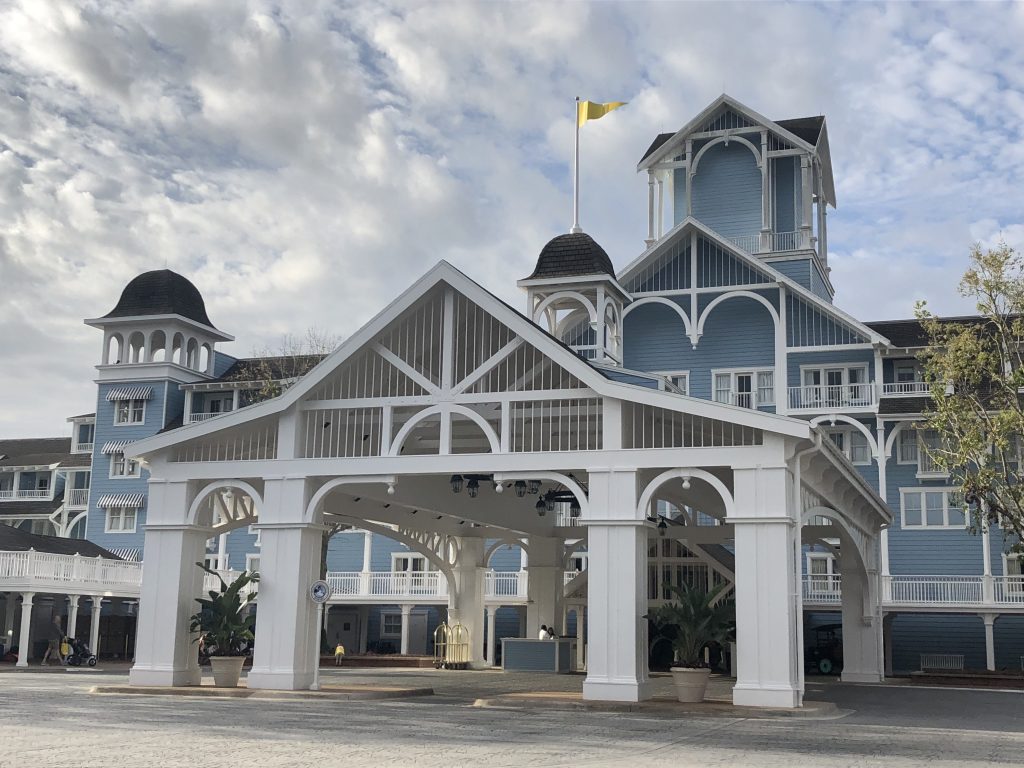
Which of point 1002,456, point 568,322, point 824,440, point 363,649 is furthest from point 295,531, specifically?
point 363,649

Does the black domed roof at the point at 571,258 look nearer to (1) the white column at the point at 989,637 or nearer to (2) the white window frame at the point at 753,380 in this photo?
(2) the white window frame at the point at 753,380

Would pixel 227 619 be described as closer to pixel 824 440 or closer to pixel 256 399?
pixel 824 440

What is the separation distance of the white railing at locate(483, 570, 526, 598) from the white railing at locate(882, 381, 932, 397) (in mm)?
13831

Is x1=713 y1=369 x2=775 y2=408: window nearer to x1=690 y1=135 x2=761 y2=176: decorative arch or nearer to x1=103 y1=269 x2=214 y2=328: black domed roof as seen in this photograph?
x1=690 y1=135 x2=761 y2=176: decorative arch

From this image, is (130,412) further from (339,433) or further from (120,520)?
(339,433)

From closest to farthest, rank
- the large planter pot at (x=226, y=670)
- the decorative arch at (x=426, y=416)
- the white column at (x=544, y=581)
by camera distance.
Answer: the decorative arch at (x=426, y=416) → the large planter pot at (x=226, y=670) → the white column at (x=544, y=581)

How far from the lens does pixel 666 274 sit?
43.0 m

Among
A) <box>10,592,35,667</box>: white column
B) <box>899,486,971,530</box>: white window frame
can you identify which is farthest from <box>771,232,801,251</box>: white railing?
<box>10,592,35,667</box>: white column

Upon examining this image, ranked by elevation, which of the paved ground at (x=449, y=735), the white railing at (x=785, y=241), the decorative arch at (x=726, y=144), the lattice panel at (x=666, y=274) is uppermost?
the decorative arch at (x=726, y=144)

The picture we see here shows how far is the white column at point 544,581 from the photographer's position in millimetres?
Answer: 35719

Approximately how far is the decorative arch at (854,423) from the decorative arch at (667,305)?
536 centimetres

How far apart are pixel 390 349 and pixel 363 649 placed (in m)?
27.7

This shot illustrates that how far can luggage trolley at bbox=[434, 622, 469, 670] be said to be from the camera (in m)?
36.2

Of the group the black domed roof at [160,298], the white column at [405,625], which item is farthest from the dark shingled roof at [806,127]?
the black domed roof at [160,298]
